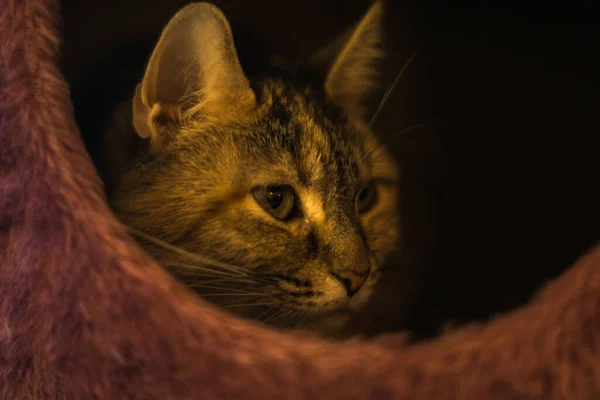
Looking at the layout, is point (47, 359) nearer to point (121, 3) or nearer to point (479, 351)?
point (479, 351)

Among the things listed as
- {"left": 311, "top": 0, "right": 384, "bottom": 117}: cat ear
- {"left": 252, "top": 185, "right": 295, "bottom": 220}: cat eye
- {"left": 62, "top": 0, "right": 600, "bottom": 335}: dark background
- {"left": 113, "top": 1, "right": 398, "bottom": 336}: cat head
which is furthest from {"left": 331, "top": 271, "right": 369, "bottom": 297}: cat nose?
{"left": 311, "top": 0, "right": 384, "bottom": 117}: cat ear

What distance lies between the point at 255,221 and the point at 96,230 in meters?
0.25

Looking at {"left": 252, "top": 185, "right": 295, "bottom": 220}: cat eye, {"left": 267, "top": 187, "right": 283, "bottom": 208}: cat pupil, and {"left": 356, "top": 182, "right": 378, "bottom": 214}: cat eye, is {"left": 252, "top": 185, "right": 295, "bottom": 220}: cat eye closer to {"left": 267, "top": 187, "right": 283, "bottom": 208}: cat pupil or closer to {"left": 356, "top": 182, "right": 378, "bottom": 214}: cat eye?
{"left": 267, "top": 187, "right": 283, "bottom": 208}: cat pupil

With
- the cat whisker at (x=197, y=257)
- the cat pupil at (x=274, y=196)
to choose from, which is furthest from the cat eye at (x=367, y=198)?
the cat whisker at (x=197, y=257)

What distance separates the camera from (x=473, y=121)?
1.24 metres

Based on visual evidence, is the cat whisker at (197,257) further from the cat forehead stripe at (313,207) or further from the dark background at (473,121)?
the dark background at (473,121)

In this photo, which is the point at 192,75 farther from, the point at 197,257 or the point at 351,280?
the point at 351,280

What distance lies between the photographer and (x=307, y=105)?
0.93 metres

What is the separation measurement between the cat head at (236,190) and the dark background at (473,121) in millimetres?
272

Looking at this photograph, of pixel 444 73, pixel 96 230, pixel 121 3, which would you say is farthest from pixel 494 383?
pixel 121 3

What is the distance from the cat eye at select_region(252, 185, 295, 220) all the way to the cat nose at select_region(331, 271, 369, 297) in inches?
4.8

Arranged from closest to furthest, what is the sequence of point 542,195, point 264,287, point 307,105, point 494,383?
point 494,383 → point 264,287 → point 307,105 → point 542,195

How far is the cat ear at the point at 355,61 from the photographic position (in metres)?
1.00

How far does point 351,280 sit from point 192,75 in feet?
1.26
